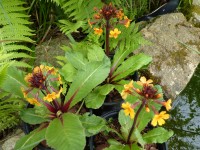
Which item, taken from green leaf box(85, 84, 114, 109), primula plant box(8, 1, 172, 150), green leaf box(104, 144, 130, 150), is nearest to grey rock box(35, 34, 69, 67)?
primula plant box(8, 1, 172, 150)

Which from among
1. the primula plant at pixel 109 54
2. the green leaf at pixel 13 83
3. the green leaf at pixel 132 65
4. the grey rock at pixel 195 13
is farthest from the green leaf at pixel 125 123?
the grey rock at pixel 195 13

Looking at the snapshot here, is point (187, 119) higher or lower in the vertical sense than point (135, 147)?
lower

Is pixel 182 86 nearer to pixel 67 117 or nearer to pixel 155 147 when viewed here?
pixel 155 147

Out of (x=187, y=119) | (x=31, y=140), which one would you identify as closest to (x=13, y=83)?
(x=31, y=140)

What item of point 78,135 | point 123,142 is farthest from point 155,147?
point 78,135

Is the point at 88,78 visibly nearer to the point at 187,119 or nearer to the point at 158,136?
the point at 158,136

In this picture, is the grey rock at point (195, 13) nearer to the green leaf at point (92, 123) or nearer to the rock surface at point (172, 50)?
the rock surface at point (172, 50)
